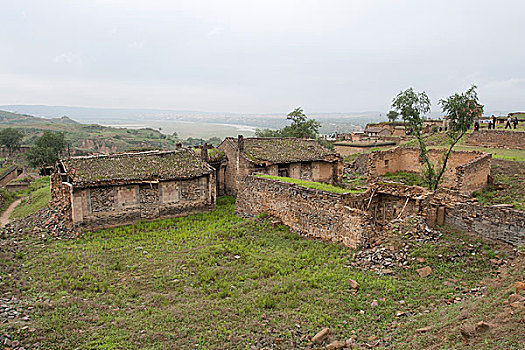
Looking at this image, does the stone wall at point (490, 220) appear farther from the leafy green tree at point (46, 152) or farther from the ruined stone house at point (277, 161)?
Answer: the leafy green tree at point (46, 152)

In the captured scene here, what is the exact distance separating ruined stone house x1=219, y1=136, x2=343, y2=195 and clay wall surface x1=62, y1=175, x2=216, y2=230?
3.68 m

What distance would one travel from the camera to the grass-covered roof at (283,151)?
24594mm

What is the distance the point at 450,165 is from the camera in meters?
21.5

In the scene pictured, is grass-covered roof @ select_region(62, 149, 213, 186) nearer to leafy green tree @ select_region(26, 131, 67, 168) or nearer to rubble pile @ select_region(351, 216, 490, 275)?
rubble pile @ select_region(351, 216, 490, 275)

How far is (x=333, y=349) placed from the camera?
24.9ft

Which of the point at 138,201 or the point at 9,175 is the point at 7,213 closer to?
the point at 138,201

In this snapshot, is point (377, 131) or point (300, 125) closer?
point (300, 125)

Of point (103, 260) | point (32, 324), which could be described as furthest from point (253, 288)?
point (103, 260)

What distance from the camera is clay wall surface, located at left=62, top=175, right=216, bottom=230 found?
712 inches

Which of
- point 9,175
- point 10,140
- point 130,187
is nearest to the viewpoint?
point 130,187

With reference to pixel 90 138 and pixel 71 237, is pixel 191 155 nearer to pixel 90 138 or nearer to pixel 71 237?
pixel 71 237

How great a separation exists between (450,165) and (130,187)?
62.4ft

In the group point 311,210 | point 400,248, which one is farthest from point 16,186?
point 400,248

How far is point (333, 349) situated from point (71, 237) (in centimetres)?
1446
